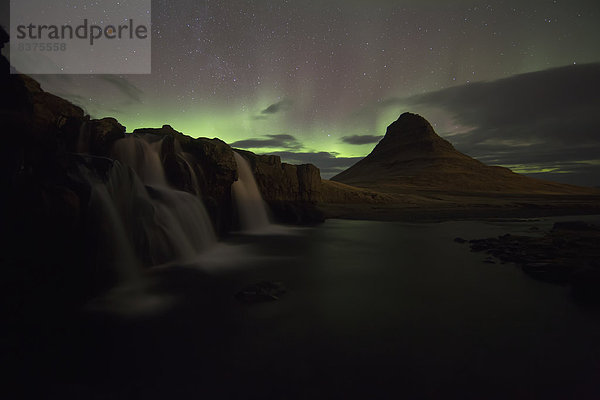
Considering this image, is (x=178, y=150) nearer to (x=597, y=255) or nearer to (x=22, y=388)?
(x=22, y=388)

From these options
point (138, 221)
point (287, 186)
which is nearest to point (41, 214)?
point (138, 221)

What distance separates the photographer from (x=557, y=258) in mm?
8602

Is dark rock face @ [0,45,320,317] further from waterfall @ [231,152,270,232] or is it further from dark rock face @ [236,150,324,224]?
dark rock face @ [236,150,324,224]

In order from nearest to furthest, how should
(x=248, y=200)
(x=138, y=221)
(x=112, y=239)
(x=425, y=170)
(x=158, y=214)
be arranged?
(x=112, y=239) < (x=138, y=221) < (x=158, y=214) < (x=248, y=200) < (x=425, y=170)

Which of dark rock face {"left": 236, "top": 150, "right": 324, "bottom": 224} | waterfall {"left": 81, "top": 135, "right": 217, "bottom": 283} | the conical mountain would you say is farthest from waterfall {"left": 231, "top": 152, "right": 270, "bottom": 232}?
the conical mountain

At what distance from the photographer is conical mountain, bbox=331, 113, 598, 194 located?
254 ft

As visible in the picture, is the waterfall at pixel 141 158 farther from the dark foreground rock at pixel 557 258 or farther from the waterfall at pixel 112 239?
the dark foreground rock at pixel 557 258

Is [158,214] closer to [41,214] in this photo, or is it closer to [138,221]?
[138,221]

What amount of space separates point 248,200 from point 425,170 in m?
81.1

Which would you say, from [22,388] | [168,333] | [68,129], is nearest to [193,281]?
[168,333]

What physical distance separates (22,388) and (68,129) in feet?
45.1

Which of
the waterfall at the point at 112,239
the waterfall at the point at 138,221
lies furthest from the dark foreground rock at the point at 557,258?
the waterfall at the point at 138,221

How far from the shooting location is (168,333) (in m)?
4.75

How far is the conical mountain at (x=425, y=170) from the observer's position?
77500mm
